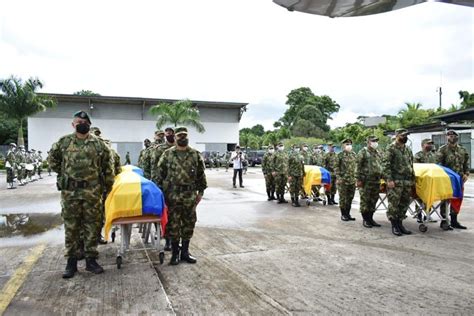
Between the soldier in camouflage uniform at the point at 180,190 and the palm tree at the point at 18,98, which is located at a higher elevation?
the palm tree at the point at 18,98

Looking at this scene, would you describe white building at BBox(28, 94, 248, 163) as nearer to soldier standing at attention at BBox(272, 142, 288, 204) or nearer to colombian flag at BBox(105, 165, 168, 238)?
soldier standing at attention at BBox(272, 142, 288, 204)

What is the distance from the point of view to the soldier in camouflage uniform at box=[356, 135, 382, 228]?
7.59 m

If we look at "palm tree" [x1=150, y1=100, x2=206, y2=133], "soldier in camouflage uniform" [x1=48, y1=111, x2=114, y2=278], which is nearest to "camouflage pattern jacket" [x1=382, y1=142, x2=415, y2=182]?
"soldier in camouflage uniform" [x1=48, y1=111, x2=114, y2=278]

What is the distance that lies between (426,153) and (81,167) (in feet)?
24.2

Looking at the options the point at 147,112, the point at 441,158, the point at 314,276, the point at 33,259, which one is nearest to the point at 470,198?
the point at 441,158

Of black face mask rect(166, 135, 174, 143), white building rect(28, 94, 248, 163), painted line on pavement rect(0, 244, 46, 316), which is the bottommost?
painted line on pavement rect(0, 244, 46, 316)

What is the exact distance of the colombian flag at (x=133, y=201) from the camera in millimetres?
4848

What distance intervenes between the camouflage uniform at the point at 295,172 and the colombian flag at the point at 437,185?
Result: 11.0ft

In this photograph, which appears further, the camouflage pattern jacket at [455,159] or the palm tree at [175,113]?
the palm tree at [175,113]

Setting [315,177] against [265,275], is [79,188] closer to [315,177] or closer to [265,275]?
[265,275]

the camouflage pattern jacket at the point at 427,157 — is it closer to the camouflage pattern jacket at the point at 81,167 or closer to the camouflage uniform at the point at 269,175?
the camouflage uniform at the point at 269,175

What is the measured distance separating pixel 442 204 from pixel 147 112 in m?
33.0

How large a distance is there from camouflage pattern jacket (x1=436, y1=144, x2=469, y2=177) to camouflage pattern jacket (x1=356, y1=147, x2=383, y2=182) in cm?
135

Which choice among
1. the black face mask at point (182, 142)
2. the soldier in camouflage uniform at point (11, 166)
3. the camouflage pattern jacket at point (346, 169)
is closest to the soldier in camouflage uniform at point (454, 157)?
the camouflage pattern jacket at point (346, 169)
